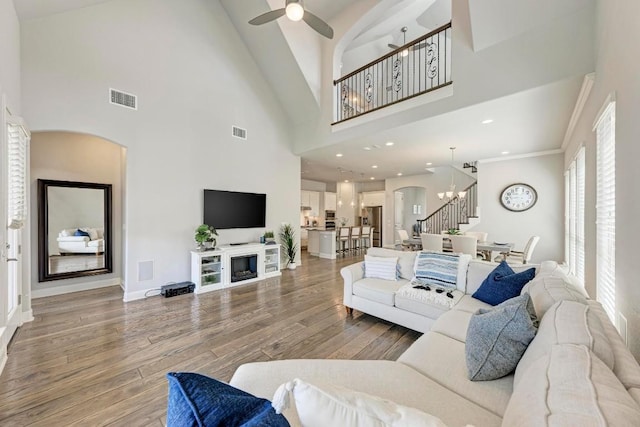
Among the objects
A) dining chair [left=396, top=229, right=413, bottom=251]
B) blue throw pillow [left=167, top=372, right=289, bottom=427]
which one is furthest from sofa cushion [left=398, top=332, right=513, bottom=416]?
dining chair [left=396, top=229, right=413, bottom=251]

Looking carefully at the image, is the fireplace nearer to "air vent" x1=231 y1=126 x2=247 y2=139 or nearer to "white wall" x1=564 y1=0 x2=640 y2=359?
"air vent" x1=231 y1=126 x2=247 y2=139

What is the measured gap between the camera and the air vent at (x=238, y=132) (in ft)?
17.1

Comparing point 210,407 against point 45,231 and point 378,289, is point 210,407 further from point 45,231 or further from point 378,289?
point 45,231

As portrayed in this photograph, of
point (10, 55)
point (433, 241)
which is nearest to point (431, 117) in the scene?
point (433, 241)

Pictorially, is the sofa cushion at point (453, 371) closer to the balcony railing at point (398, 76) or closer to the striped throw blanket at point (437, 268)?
the striped throw blanket at point (437, 268)

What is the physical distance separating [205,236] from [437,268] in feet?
12.1

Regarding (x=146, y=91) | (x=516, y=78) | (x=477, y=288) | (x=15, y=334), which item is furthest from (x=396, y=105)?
(x=15, y=334)

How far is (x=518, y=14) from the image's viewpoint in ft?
9.53

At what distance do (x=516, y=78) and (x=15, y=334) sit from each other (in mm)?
6397

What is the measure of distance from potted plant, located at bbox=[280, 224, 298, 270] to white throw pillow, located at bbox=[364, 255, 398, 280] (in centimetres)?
288

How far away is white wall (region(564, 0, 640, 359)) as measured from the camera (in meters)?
1.67

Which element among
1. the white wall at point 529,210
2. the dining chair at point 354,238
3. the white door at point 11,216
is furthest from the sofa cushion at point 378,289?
the dining chair at point 354,238

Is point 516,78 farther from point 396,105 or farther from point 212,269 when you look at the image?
point 212,269

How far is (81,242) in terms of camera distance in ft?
14.5
